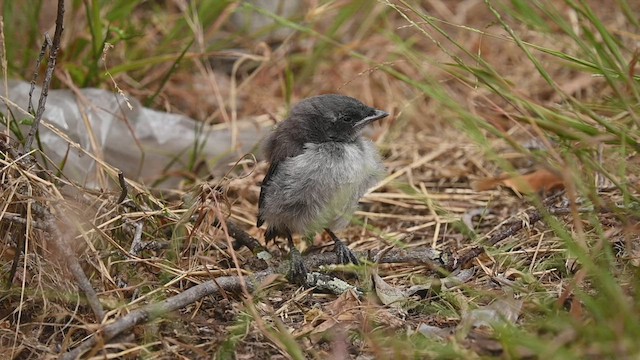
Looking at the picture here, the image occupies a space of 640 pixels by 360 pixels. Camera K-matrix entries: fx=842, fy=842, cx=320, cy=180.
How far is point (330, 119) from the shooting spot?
363cm

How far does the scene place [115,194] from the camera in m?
3.35

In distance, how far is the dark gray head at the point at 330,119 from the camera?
3623 millimetres

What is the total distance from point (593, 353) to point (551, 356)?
12 cm

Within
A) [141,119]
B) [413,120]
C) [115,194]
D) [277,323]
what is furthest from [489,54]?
[277,323]

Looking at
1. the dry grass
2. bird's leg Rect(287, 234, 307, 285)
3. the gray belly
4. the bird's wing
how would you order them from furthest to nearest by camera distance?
the bird's wing, the gray belly, bird's leg Rect(287, 234, 307, 285), the dry grass

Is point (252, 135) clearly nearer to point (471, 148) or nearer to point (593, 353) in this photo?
point (471, 148)

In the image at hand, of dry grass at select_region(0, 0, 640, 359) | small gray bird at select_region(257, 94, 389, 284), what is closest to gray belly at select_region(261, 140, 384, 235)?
small gray bird at select_region(257, 94, 389, 284)

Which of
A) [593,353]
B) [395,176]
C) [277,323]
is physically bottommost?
[395,176]

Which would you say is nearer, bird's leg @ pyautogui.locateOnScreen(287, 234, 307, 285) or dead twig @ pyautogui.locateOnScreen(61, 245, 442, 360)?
dead twig @ pyautogui.locateOnScreen(61, 245, 442, 360)

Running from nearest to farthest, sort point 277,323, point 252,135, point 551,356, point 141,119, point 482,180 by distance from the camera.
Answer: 1. point 551,356
2. point 277,323
3. point 482,180
4. point 141,119
5. point 252,135

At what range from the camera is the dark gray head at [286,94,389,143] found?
362 centimetres

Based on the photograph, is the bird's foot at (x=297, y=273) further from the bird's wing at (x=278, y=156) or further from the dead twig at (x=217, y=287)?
the bird's wing at (x=278, y=156)

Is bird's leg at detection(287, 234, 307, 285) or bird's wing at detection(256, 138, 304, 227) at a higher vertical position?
bird's wing at detection(256, 138, 304, 227)

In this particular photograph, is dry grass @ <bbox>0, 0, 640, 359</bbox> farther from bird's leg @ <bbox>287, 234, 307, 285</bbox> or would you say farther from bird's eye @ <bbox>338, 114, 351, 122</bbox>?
bird's eye @ <bbox>338, 114, 351, 122</bbox>
